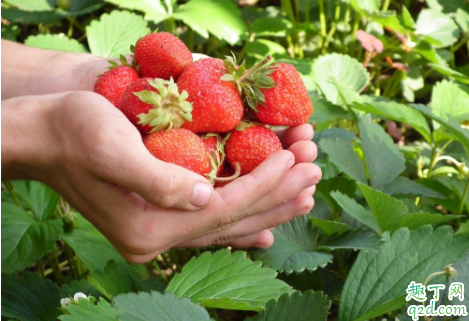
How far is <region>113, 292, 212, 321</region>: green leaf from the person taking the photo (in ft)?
2.43

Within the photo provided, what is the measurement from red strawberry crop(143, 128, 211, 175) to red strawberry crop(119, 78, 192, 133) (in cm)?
2

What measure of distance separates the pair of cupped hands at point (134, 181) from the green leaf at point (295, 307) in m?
0.20

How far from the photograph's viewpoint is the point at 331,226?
103cm

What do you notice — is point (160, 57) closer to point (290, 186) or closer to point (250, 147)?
point (250, 147)

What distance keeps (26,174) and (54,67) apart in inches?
17.4

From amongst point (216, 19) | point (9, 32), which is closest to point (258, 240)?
point (216, 19)

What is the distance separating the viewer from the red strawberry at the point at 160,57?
1180mm

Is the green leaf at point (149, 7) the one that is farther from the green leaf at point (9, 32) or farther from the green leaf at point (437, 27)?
the green leaf at point (437, 27)

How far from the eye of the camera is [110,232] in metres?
1.00

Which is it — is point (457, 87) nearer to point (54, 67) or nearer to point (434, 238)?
point (434, 238)

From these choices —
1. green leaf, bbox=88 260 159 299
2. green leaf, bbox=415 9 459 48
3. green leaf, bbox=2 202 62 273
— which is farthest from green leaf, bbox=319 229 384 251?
green leaf, bbox=415 9 459 48

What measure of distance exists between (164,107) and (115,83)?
193 mm

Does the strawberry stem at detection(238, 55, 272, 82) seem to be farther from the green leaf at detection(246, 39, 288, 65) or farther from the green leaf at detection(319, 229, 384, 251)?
the green leaf at detection(246, 39, 288, 65)

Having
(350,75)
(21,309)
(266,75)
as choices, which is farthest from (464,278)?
(350,75)
